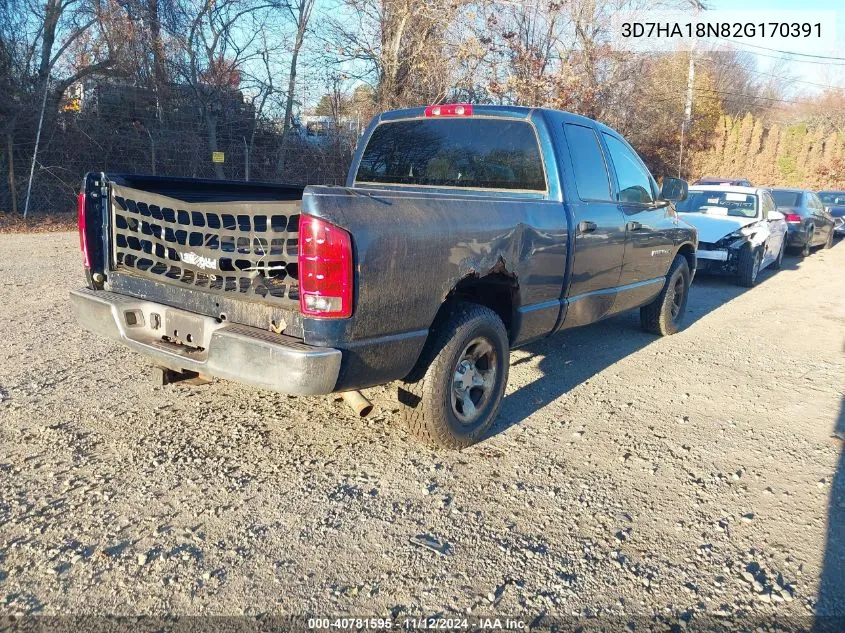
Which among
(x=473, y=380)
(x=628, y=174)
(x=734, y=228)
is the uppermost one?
(x=628, y=174)

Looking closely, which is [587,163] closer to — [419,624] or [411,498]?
[411,498]

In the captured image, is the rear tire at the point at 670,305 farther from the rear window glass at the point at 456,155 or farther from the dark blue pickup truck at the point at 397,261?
the rear window glass at the point at 456,155

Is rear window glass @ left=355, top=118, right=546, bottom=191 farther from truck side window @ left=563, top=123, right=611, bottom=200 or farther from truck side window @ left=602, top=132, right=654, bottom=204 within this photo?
truck side window @ left=602, top=132, right=654, bottom=204

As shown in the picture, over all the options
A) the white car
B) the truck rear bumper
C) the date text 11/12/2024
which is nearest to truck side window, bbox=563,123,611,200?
the truck rear bumper

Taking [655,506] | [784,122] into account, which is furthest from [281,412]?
[784,122]

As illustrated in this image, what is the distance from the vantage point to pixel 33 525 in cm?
292

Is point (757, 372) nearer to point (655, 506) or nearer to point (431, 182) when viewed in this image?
point (655, 506)

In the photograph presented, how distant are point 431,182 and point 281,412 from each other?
2033 mm

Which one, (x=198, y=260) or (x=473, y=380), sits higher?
(x=198, y=260)

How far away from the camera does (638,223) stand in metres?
5.54

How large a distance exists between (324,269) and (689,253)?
5.28 metres

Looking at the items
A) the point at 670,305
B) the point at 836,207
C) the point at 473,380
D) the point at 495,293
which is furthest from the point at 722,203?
the point at 836,207

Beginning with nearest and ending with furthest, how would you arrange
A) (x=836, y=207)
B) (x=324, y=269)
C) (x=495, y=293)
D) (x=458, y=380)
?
1. (x=324, y=269)
2. (x=458, y=380)
3. (x=495, y=293)
4. (x=836, y=207)

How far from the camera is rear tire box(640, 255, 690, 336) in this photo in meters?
6.68
